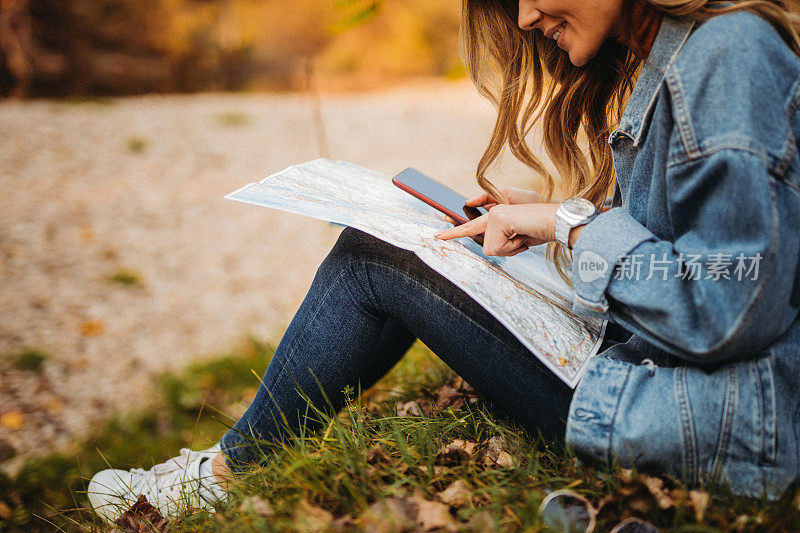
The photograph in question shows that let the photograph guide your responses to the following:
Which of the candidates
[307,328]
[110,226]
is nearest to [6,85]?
[110,226]

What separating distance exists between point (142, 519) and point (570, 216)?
1.35 meters

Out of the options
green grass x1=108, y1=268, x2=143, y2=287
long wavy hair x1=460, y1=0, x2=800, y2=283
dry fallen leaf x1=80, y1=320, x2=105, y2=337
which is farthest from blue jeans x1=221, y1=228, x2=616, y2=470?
green grass x1=108, y1=268, x2=143, y2=287

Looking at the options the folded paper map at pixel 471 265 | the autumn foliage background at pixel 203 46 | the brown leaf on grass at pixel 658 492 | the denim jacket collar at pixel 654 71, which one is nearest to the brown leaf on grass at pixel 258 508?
the folded paper map at pixel 471 265

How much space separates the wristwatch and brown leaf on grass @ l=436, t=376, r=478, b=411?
0.74 meters

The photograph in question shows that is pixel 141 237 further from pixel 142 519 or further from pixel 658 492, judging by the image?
pixel 658 492

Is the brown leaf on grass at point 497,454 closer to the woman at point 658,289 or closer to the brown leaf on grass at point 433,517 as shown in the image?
the woman at point 658,289

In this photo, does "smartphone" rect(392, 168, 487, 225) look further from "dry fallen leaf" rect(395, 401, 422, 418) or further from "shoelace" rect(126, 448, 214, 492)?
"shoelace" rect(126, 448, 214, 492)

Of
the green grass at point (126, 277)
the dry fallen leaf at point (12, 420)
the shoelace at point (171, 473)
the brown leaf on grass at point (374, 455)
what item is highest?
the brown leaf on grass at point (374, 455)

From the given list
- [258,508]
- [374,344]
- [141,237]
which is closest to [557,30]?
[374,344]

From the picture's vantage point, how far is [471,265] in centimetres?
127

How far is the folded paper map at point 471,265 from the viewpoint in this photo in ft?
3.82

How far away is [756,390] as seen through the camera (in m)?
1.02

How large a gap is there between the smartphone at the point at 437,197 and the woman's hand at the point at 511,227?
172 millimetres

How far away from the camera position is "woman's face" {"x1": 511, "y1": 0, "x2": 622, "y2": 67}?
126cm
